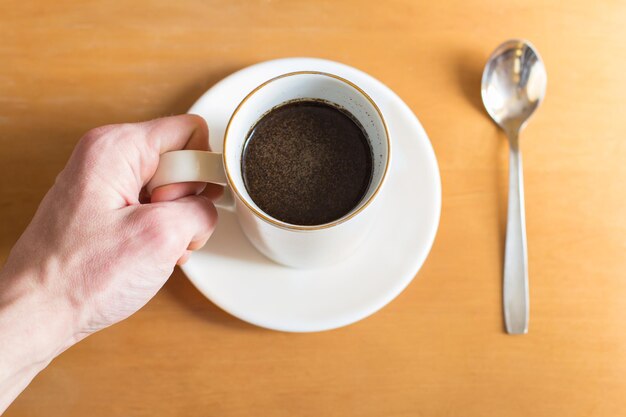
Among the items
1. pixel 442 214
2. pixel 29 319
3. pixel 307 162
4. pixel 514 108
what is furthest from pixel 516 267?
pixel 29 319

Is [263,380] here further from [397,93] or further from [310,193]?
[397,93]

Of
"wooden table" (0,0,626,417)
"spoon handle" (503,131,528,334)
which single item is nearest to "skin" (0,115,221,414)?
"wooden table" (0,0,626,417)

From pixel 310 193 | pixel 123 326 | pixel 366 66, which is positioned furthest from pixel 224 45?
pixel 123 326

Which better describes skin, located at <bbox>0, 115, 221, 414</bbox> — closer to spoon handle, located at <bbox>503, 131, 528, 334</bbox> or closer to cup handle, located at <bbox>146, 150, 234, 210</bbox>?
cup handle, located at <bbox>146, 150, 234, 210</bbox>

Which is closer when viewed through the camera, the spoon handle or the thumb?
the thumb

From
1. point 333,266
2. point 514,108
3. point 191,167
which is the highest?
point 514,108

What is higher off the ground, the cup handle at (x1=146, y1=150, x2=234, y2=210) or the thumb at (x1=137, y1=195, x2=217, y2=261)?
the cup handle at (x1=146, y1=150, x2=234, y2=210)

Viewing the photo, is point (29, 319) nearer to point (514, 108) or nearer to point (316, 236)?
point (316, 236)
